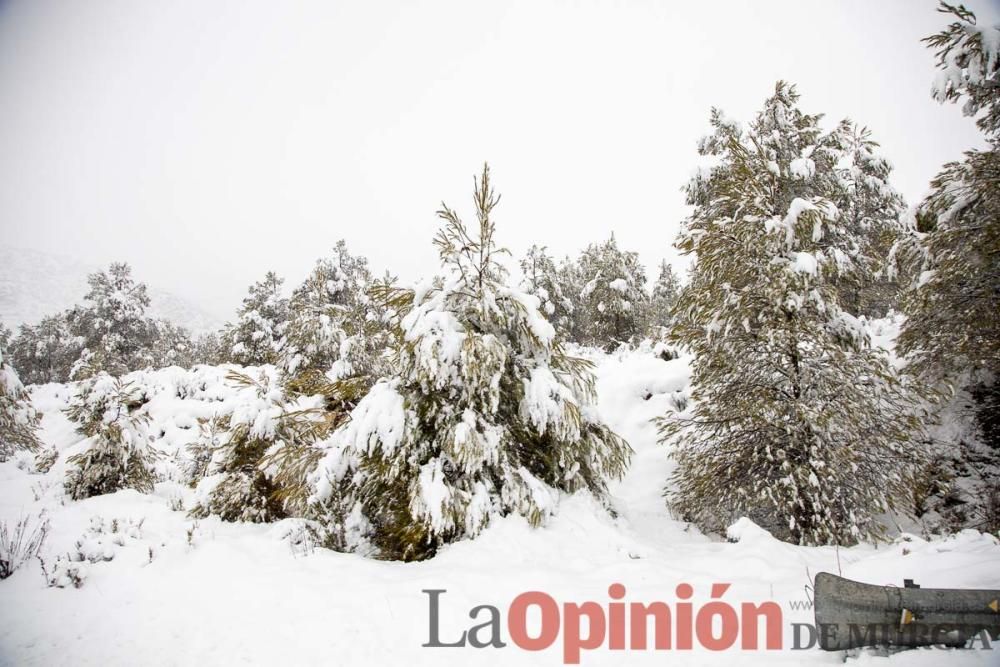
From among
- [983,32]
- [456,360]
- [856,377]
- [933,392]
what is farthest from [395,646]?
[983,32]

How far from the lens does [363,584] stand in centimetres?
414

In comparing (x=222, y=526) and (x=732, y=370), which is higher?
(x=732, y=370)

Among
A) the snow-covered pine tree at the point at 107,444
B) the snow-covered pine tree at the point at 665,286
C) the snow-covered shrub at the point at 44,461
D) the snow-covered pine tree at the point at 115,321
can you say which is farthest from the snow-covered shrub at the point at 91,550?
the snow-covered pine tree at the point at 665,286

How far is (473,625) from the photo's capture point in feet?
11.5

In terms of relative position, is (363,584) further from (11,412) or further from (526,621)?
(11,412)

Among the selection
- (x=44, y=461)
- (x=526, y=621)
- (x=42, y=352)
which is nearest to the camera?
(x=526, y=621)

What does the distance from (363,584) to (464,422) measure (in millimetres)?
1976

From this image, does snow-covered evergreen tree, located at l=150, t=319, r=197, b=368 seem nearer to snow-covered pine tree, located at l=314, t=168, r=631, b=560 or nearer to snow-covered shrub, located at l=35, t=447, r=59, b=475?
snow-covered shrub, located at l=35, t=447, r=59, b=475

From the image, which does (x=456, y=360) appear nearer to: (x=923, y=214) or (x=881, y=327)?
(x=923, y=214)

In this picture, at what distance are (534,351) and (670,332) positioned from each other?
2884 millimetres

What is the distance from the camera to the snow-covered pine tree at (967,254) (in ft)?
20.9

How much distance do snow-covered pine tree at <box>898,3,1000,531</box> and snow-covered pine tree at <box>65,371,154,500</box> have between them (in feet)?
47.3

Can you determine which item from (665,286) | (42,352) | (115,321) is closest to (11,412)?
(115,321)

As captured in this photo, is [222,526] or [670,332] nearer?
[222,526]
